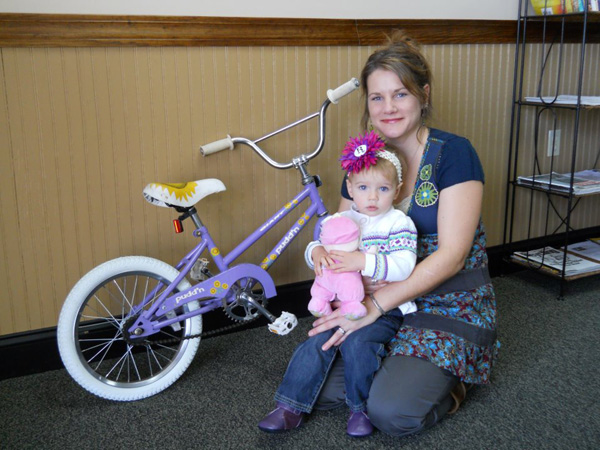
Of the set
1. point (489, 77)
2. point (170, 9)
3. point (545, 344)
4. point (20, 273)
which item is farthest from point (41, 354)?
point (489, 77)

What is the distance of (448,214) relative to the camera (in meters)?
1.62

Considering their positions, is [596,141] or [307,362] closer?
[307,362]

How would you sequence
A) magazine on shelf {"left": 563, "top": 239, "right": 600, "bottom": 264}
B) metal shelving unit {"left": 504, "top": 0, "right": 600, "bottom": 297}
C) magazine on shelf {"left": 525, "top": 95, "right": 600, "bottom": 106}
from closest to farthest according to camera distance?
magazine on shelf {"left": 525, "top": 95, "right": 600, "bottom": 106}
metal shelving unit {"left": 504, "top": 0, "right": 600, "bottom": 297}
magazine on shelf {"left": 563, "top": 239, "right": 600, "bottom": 264}

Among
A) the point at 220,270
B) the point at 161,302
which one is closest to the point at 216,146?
the point at 220,270

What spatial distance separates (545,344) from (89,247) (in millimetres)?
1561

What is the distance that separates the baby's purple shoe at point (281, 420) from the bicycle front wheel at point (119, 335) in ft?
1.27

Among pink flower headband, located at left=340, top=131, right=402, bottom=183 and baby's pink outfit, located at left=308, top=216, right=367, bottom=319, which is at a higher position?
pink flower headband, located at left=340, top=131, right=402, bottom=183

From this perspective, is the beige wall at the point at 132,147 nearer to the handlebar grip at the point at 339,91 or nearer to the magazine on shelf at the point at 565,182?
the handlebar grip at the point at 339,91

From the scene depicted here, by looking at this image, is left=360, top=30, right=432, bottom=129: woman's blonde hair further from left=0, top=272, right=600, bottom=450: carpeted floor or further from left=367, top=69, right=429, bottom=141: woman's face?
left=0, top=272, right=600, bottom=450: carpeted floor

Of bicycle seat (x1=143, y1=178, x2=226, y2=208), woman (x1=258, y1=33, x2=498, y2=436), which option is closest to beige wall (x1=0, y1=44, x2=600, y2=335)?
bicycle seat (x1=143, y1=178, x2=226, y2=208)

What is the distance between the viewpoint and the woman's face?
5.51ft

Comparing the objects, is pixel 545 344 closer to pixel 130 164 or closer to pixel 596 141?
pixel 596 141

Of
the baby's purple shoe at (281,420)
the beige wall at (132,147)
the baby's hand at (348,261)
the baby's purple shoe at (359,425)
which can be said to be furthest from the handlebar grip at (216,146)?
the baby's purple shoe at (359,425)

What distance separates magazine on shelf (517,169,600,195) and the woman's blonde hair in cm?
104
